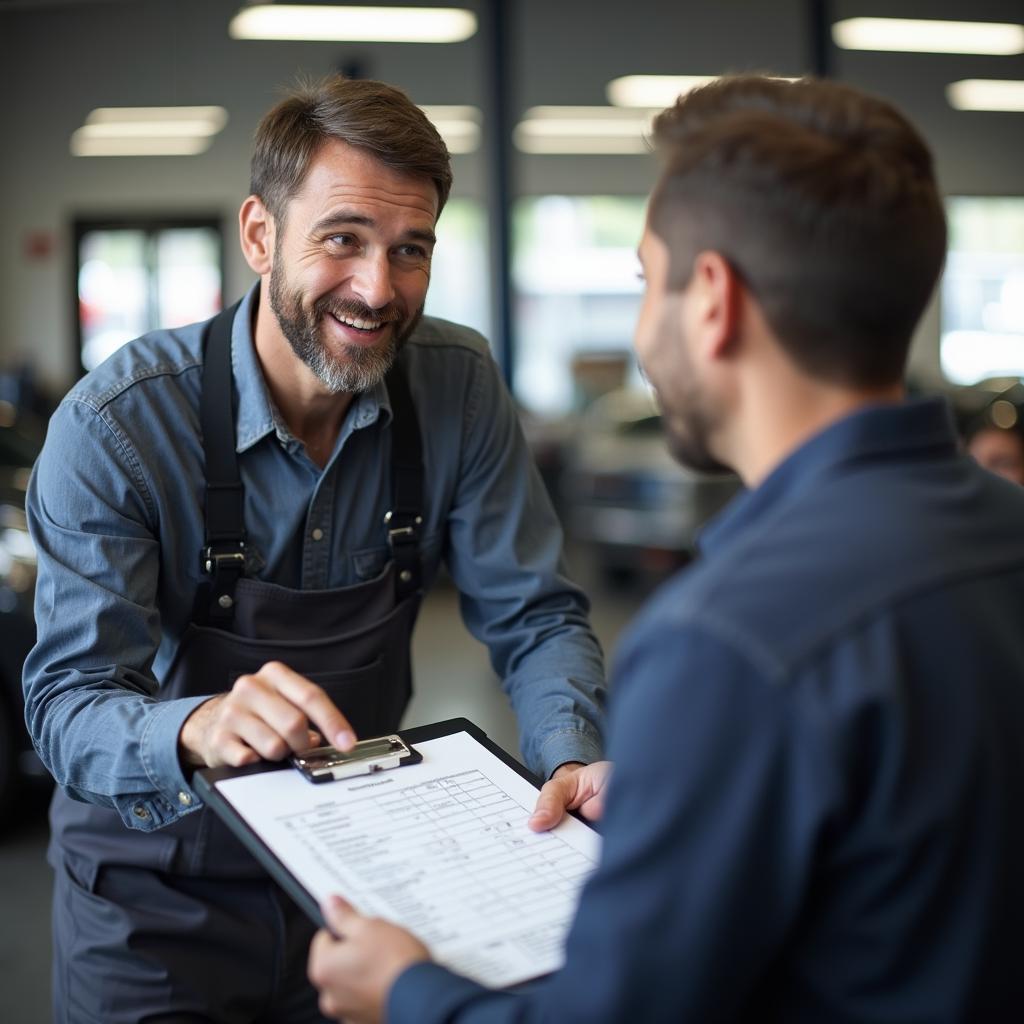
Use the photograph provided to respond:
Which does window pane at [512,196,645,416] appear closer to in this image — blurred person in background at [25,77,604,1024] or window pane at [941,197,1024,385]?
window pane at [941,197,1024,385]

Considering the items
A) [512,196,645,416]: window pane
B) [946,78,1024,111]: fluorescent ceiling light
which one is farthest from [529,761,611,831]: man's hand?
[946,78,1024,111]: fluorescent ceiling light

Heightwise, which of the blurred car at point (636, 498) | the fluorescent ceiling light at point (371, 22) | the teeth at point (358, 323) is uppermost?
the fluorescent ceiling light at point (371, 22)

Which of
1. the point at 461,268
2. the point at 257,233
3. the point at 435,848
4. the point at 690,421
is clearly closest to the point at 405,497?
the point at 257,233

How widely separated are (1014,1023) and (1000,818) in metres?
0.17

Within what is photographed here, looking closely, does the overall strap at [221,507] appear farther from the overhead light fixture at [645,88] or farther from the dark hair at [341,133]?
the overhead light fixture at [645,88]

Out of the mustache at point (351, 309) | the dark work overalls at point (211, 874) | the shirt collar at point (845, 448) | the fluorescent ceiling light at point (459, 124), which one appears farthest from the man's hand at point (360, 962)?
the fluorescent ceiling light at point (459, 124)

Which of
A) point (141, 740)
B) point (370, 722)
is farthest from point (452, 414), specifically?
point (141, 740)

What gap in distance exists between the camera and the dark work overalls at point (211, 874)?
1.61m

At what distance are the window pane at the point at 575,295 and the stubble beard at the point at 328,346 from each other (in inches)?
327

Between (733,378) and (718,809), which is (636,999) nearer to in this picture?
(718,809)

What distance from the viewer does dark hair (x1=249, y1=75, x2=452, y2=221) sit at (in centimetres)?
167

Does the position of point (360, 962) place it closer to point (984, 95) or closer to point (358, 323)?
point (358, 323)

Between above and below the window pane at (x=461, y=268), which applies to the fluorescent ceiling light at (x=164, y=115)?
above

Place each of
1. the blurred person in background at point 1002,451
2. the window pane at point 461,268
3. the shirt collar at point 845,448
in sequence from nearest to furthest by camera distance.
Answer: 1. the shirt collar at point 845,448
2. the blurred person in background at point 1002,451
3. the window pane at point 461,268
